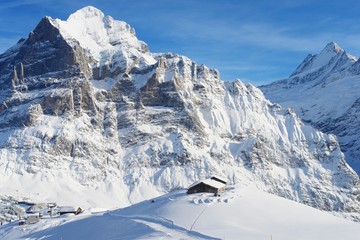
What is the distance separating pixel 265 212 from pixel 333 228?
898 centimetres

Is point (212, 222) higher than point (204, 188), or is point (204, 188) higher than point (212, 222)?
point (204, 188)

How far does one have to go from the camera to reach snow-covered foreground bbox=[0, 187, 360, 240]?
217ft

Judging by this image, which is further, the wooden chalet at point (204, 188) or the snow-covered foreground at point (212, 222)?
the wooden chalet at point (204, 188)

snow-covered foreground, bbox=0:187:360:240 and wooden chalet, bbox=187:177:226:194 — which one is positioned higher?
wooden chalet, bbox=187:177:226:194

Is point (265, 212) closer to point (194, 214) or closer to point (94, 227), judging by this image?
point (194, 214)

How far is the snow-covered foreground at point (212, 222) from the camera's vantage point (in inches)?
2608

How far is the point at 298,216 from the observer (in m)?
76.2

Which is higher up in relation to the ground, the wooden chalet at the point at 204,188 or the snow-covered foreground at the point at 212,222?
the wooden chalet at the point at 204,188

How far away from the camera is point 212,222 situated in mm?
70812

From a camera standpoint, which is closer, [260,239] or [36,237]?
[260,239]

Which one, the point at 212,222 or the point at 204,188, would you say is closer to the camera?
the point at 212,222

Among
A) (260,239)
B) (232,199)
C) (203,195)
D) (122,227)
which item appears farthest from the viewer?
(203,195)

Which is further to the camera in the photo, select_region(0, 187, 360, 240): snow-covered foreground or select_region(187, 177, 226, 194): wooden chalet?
select_region(187, 177, 226, 194): wooden chalet

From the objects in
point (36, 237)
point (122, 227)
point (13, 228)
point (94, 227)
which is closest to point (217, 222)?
point (122, 227)
